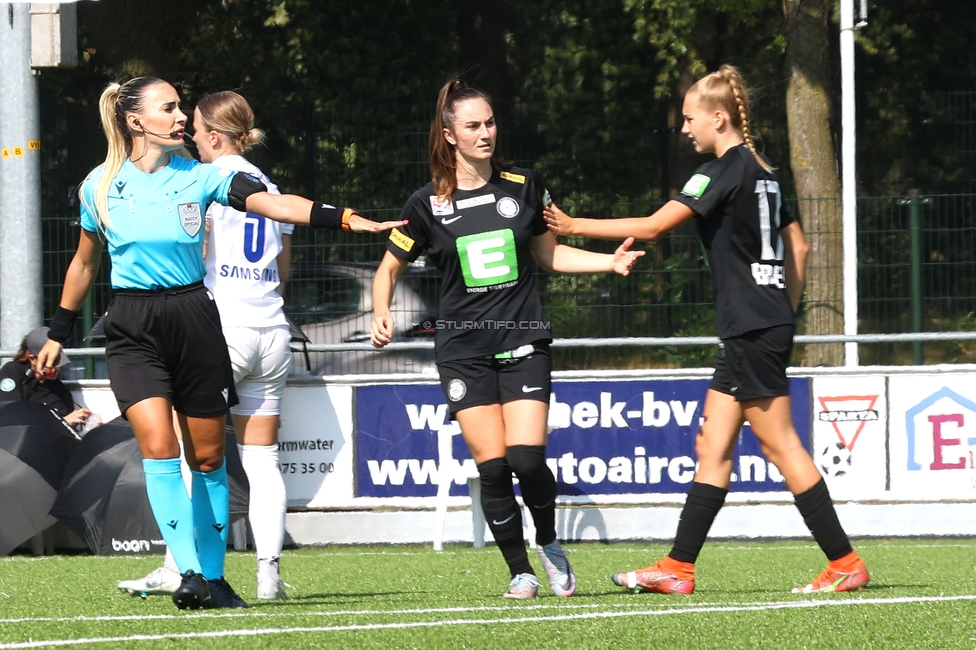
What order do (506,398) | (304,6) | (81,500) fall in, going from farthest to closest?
(304,6) < (81,500) < (506,398)

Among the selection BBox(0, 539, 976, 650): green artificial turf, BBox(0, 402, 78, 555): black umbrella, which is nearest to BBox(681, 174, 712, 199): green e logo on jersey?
BBox(0, 539, 976, 650): green artificial turf

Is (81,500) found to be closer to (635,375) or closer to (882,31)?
(635,375)

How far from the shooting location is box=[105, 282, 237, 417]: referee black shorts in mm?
5234

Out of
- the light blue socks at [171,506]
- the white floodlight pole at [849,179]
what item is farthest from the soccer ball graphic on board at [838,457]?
the light blue socks at [171,506]

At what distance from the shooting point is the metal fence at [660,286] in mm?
11422

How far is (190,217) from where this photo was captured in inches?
209

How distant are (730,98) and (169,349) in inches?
93.6

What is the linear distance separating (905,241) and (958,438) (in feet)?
8.75

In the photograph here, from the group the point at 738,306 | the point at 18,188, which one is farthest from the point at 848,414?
the point at 18,188

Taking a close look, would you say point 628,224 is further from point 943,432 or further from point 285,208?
point 943,432

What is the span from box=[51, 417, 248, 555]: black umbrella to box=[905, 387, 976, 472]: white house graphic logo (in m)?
4.33

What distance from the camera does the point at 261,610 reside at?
17.3ft

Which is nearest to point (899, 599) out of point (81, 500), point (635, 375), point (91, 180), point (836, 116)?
point (91, 180)

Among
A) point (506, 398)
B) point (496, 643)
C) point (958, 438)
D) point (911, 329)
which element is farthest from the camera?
point (911, 329)
